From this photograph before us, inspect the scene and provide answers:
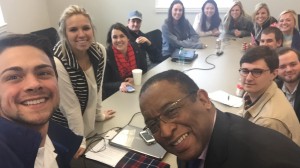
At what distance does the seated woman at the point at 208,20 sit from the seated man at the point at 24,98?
391 cm

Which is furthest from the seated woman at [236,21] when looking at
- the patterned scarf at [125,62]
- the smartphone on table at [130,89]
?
the smartphone on table at [130,89]

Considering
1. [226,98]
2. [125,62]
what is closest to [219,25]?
[125,62]

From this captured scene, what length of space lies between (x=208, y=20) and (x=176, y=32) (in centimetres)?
87

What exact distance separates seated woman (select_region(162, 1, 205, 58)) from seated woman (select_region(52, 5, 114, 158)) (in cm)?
224

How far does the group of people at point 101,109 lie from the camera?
100 centimetres

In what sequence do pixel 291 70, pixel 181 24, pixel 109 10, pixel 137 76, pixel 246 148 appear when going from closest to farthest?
pixel 246 148 → pixel 291 70 → pixel 137 76 → pixel 181 24 → pixel 109 10

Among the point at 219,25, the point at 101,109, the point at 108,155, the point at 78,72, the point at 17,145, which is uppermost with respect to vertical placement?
the point at 219,25

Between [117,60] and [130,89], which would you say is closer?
[130,89]

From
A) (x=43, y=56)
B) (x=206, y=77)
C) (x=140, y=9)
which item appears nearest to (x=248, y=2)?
(x=140, y=9)

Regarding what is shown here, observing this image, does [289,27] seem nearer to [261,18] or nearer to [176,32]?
[261,18]

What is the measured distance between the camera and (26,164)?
104cm

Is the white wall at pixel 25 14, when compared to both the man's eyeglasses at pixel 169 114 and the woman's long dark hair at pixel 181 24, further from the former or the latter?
the man's eyeglasses at pixel 169 114

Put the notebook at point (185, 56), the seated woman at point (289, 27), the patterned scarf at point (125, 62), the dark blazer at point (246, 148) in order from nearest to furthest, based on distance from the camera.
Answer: the dark blazer at point (246, 148)
the patterned scarf at point (125, 62)
the notebook at point (185, 56)
the seated woman at point (289, 27)

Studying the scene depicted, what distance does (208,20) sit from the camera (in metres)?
4.79
